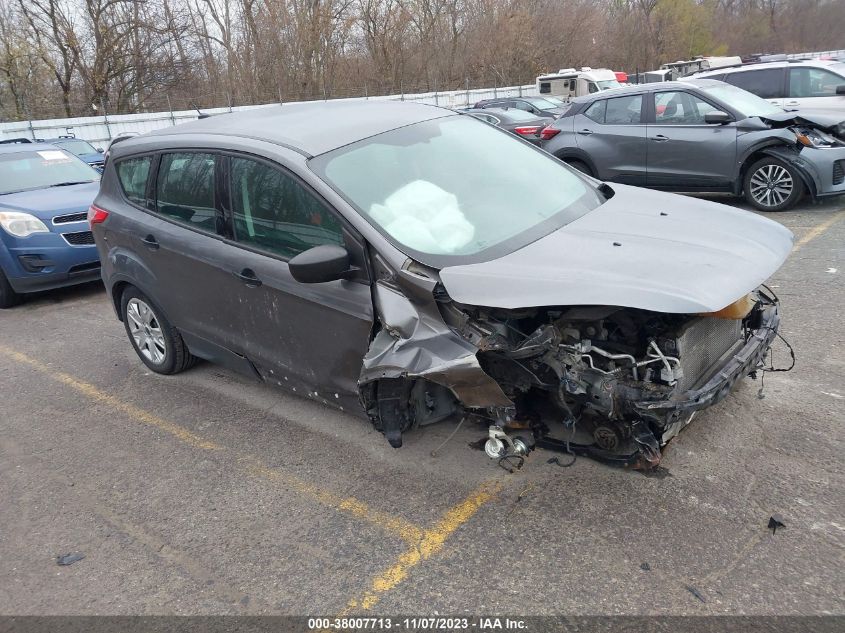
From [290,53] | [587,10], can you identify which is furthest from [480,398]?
[587,10]

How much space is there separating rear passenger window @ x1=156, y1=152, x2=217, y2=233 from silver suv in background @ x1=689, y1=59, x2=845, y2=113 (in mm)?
9457

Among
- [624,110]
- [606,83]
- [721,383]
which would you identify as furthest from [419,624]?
[606,83]

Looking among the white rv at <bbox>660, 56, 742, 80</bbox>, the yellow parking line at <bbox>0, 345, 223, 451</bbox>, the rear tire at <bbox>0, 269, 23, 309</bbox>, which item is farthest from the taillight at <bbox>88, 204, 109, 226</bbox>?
the white rv at <bbox>660, 56, 742, 80</bbox>

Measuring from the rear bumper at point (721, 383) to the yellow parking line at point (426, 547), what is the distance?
0.88 metres

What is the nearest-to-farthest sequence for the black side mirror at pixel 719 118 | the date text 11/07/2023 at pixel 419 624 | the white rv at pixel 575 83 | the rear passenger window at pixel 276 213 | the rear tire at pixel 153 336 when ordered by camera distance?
the date text 11/07/2023 at pixel 419 624, the rear passenger window at pixel 276 213, the rear tire at pixel 153 336, the black side mirror at pixel 719 118, the white rv at pixel 575 83

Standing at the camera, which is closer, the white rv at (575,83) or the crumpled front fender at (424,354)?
the crumpled front fender at (424,354)

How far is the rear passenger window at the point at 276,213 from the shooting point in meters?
3.43

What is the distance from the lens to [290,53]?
110 feet

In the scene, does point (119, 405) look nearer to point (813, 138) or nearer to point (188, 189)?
point (188, 189)

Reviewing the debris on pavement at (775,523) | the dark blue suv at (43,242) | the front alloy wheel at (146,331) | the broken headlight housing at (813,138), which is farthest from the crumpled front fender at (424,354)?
the broken headlight housing at (813,138)

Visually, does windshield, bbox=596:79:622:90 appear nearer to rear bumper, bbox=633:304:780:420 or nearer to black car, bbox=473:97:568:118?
black car, bbox=473:97:568:118

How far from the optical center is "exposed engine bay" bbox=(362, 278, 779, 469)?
2875 mm

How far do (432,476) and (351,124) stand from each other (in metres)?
2.10

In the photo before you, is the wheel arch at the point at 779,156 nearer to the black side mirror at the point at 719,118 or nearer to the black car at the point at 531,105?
the black side mirror at the point at 719,118
